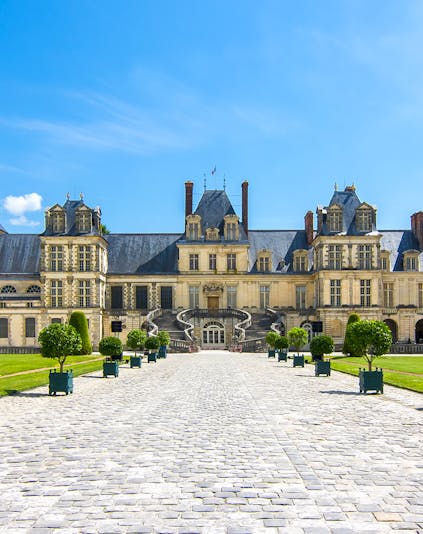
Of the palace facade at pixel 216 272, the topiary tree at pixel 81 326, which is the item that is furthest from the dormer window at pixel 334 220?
the topiary tree at pixel 81 326

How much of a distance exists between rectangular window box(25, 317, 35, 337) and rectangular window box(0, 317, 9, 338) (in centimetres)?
168

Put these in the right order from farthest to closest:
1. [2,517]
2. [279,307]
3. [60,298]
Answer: [279,307]
[60,298]
[2,517]

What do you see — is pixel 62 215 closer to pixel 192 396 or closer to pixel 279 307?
pixel 279 307

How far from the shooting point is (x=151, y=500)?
23.9 ft

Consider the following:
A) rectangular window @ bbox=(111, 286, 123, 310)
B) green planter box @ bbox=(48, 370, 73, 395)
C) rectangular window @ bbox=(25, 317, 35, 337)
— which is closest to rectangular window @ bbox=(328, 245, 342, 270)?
rectangular window @ bbox=(111, 286, 123, 310)

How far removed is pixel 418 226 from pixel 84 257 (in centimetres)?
3200

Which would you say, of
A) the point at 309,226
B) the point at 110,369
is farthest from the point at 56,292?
the point at 110,369

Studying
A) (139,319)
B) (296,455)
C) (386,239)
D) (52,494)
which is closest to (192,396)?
(296,455)

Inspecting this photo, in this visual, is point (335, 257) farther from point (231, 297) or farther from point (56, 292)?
point (56, 292)

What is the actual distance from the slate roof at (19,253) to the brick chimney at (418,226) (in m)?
36.8

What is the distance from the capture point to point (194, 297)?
197 feet

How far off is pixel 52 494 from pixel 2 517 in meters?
0.91

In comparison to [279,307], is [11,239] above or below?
above

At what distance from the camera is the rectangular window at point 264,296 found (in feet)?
197
